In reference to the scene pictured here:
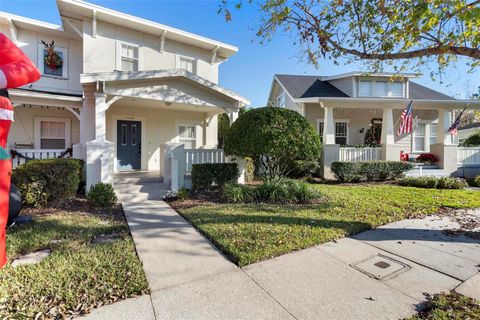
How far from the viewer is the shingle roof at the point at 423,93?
642 inches

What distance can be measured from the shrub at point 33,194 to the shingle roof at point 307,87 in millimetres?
13352

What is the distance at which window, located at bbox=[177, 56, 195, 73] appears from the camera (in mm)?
12241

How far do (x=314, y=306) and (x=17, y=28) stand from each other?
14368 mm

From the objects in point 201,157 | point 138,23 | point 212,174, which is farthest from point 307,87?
point 212,174

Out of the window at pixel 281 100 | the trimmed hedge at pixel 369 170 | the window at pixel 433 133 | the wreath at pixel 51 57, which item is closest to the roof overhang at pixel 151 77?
the wreath at pixel 51 57

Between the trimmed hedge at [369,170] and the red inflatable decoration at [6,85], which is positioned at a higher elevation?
the red inflatable decoration at [6,85]

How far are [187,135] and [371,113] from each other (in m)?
11.6

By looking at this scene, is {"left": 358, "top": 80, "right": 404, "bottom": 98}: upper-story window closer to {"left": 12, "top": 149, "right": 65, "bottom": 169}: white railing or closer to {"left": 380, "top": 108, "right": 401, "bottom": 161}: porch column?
{"left": 380, "top": 108, "right": 401, "bottom": 161}: porch column

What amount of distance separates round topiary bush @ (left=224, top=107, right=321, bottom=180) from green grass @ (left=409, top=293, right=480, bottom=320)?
4885mm

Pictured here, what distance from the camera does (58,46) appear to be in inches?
439

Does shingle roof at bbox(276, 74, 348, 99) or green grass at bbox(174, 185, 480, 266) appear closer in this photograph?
green grass at bbox(174, 185, 480, 266)

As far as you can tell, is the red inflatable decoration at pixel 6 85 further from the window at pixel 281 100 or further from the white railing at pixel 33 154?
the window at pixel 281 100

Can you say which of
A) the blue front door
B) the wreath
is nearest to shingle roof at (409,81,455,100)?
the blue front door

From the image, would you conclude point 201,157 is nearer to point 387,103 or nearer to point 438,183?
point 438,183
